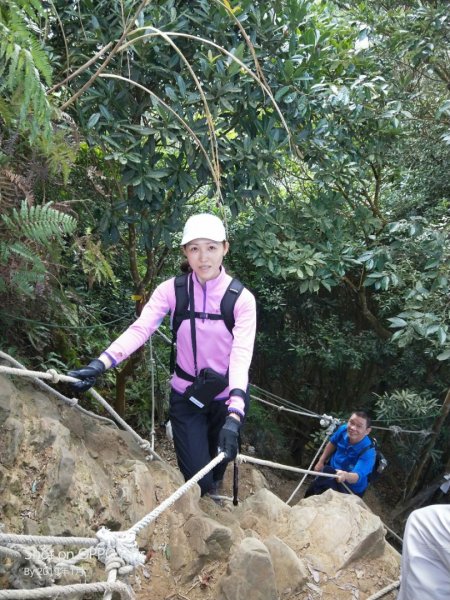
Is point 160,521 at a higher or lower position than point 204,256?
lower

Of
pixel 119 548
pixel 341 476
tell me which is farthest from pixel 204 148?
pixel 341 476

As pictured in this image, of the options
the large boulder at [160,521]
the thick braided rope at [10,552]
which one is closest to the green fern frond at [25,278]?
the large boulder at [160,521]

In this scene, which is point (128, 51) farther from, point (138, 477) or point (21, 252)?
point (138, 477)

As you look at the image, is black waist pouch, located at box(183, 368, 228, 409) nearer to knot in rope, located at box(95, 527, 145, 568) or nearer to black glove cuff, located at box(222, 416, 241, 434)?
black glove cuff, located at box(222, 416, 241, 434)

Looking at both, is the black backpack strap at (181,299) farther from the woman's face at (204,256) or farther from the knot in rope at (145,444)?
the knot in rope at (145,444)

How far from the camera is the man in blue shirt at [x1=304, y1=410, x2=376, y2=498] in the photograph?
474 cm

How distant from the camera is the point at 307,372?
7637 millimetres

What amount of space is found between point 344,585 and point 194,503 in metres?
0.85

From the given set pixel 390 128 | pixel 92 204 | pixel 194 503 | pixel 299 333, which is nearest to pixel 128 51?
pixel 92 204

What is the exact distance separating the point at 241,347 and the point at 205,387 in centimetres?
35

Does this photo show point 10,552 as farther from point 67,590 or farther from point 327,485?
point 327,485

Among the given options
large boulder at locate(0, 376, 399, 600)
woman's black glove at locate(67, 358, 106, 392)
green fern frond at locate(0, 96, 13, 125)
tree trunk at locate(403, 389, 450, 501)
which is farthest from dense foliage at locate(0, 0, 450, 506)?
large boulder at locate(0, 376, 399, 600)

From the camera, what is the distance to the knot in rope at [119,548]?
1936mm

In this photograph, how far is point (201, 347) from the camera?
316 cm
